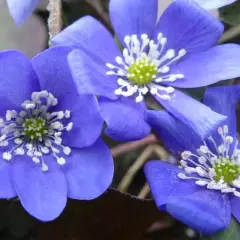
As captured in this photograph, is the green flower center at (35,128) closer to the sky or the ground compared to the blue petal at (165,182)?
closer to the sky

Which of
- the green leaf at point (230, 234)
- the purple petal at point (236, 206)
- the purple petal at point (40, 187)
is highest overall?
the purple petal at point (40, 187)

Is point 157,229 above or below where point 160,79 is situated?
below

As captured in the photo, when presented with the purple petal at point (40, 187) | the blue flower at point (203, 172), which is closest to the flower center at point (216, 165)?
the blue flower at point (203, 172)

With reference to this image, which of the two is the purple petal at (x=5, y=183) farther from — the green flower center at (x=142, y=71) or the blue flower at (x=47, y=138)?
the green flower center at (x=142, y=71)

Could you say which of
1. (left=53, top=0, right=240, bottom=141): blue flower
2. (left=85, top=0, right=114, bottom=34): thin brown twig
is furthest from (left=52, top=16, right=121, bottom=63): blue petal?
(left=85, top=0, right=114, bottom=34): thin brown twig

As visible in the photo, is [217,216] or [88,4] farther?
[88,4]

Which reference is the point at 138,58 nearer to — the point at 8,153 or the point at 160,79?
the point at 160,79

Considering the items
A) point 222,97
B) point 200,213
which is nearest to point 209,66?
point 222,97

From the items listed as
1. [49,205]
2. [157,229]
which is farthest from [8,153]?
[157,229]
